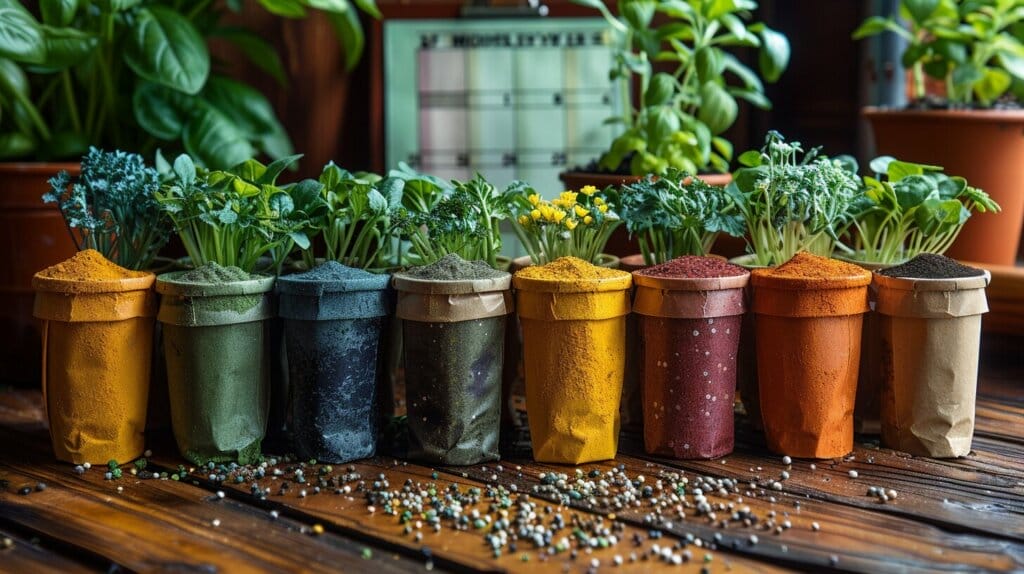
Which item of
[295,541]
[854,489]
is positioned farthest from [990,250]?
[295,541]

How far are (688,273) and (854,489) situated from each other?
37 cm

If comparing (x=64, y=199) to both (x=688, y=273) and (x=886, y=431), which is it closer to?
(x=688, y=273)

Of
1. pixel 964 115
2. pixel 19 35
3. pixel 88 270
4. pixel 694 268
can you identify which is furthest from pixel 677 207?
pixel 19 35

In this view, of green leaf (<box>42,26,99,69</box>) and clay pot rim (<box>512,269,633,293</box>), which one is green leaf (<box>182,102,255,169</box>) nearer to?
green leaf (<box>42,26,99,69</box>)

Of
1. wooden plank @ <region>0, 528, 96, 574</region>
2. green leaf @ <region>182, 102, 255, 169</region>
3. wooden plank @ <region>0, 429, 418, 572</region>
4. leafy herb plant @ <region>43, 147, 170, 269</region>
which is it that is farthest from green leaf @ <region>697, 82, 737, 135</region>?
wooden plank @ <region>0, 528, 96, 574</region>

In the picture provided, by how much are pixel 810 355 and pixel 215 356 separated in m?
0.85

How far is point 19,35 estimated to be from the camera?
67.5 inches

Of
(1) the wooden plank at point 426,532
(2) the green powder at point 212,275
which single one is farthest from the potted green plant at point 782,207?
(2) the green powder at point 212,275

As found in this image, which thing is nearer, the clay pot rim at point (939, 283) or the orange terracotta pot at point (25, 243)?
the clay pot rim at point (939, 283)

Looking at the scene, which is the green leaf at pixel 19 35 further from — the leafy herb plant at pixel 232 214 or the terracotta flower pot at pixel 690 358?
the terracotta flower pot at pixel 690 358

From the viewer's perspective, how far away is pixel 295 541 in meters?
1.21

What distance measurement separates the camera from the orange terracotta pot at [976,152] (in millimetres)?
1964

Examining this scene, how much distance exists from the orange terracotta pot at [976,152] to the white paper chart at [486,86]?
2.04ft

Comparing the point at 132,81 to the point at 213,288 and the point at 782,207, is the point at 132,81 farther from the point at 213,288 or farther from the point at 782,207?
the point at 782,207
